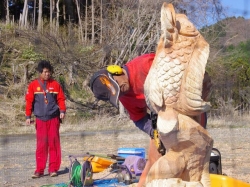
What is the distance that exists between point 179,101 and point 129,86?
494mm

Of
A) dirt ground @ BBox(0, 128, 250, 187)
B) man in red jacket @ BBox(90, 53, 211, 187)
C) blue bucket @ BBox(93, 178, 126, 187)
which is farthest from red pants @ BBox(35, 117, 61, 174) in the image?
man in red jacket @ BBox(90, 53, 211, 187)

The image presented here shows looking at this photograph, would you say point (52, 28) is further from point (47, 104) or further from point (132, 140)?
point (47, 104)

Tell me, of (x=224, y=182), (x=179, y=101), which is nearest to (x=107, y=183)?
(x=224, y=182)

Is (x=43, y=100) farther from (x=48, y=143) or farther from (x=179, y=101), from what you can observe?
(x=179, y=101)

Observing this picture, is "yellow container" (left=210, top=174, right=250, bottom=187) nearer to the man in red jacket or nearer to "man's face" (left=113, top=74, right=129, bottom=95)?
the man in red jacket

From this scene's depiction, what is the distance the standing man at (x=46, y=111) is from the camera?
5453 mm

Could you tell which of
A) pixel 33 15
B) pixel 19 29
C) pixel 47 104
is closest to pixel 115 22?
pixel 19 29

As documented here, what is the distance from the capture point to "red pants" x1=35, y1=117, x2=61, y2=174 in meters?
5.47

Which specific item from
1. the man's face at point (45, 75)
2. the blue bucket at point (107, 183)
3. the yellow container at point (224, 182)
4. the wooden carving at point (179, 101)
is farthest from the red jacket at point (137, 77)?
the man's face at point (45, 75)

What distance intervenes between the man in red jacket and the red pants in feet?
10.7

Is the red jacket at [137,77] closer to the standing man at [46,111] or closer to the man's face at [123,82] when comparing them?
the man's face at [123,82]

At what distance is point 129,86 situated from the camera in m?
2.11

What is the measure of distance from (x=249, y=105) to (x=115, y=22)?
476 cm

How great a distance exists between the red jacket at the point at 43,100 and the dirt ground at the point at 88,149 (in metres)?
0.71
